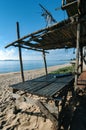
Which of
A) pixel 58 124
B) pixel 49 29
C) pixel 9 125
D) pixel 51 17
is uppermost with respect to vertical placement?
pixel 51 17

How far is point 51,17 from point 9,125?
1200 centimetres

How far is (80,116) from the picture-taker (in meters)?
4.82

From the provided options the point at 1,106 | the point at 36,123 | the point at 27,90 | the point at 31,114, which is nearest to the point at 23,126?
the point at 36,123

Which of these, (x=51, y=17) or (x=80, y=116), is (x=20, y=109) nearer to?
(x=80, y=116)

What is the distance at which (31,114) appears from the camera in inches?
211

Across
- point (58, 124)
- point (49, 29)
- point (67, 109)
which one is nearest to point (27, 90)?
point (58, 124)

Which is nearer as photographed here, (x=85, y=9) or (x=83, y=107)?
(x=85, y=9)

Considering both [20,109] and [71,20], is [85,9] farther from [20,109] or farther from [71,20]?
[20,109]

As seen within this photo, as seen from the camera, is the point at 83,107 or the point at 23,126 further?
the point at 83,107

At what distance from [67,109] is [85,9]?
3513mm

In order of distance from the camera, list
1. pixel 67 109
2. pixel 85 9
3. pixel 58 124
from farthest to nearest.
A: pixel 67 109 < pixel 85 9 < pixel 58 124

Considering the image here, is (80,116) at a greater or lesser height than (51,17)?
lesser

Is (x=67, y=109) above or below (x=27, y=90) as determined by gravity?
below

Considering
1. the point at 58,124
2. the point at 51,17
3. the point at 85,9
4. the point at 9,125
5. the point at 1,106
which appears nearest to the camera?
the point at 58,124
